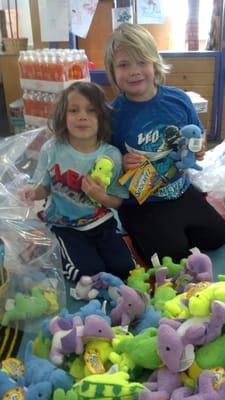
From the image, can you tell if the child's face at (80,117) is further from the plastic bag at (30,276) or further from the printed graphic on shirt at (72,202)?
the plastic bag at (30,276)

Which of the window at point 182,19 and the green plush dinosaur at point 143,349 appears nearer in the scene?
the green plush dinosaur at point 143,349

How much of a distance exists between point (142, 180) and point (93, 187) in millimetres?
153

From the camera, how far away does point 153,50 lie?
1.16 m

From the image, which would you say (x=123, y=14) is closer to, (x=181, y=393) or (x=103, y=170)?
(x=103, y=170)

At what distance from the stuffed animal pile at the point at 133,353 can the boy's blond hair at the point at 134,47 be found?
60 centimetres

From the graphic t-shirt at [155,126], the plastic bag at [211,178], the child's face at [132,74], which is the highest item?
the child's face at [132,74]

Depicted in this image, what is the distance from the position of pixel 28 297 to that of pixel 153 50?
2.27 ft

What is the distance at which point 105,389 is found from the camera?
657mm

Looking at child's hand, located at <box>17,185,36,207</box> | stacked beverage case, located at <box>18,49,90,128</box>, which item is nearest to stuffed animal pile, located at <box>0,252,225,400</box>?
child's hand, located at <box>17,185,36,207</box>

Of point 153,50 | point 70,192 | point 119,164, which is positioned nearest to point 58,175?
point 70,192

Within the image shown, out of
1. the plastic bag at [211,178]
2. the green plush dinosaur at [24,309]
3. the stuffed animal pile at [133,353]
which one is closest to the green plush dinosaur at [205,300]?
the stuffed animal pile at [133,353]

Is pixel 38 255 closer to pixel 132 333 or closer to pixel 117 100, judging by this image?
pixel 132 333

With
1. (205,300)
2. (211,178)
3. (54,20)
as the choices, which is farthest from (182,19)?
(205,300)

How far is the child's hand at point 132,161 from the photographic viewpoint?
3.75ft
